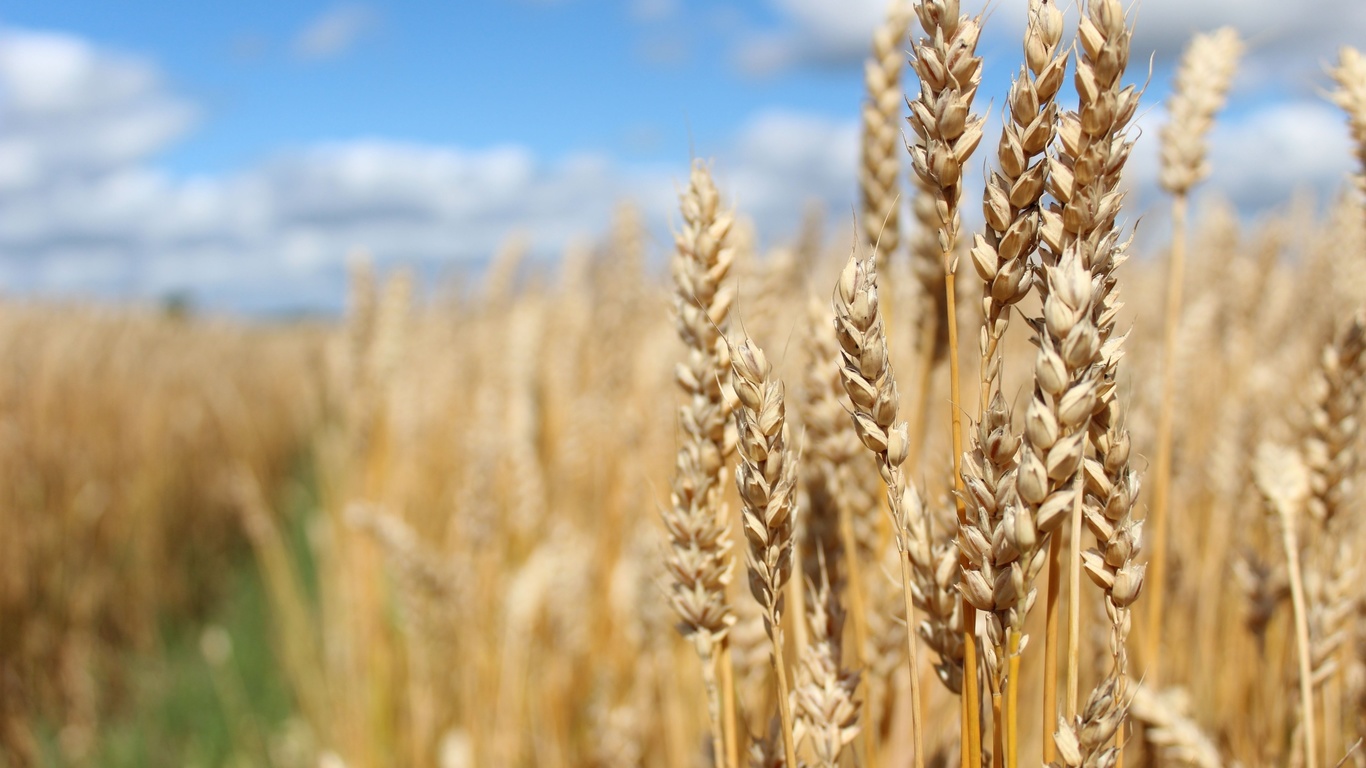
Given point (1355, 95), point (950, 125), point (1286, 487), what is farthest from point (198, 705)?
point (1355, 95)

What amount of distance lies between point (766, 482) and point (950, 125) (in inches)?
10.7

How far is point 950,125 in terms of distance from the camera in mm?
595

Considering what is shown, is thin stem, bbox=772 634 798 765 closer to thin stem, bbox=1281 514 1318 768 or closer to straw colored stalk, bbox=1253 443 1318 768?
thin stem, bbox=1281 514 1318 768

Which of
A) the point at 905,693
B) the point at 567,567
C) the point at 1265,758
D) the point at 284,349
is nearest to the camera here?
the point at 905,693

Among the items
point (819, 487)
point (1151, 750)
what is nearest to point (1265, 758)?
point (1151, 750)

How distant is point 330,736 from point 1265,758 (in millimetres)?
2523

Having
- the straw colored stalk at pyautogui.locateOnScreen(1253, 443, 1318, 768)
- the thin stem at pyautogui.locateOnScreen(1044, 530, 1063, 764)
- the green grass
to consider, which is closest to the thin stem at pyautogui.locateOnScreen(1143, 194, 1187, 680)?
the straw colored stalk at pyautogui.locateOnScreen(1253, 443, 1318, 768)

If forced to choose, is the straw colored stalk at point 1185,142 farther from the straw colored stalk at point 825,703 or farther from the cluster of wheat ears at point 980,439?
the straw colored stalk at point 825,703

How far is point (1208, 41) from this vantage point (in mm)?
1222

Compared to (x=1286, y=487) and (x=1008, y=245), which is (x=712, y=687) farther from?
(x=1286, y=487)

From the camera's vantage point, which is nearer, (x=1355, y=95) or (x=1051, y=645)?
(x=1051, y=645)

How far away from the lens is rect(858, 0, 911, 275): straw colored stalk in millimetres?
1087

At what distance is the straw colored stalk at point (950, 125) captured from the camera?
23.3 inches

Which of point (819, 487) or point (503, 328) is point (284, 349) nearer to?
point (503, 328)
